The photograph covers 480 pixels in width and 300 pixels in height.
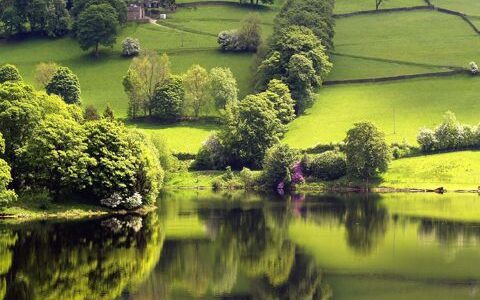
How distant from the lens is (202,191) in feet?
430

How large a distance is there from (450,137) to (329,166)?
19.8 metres

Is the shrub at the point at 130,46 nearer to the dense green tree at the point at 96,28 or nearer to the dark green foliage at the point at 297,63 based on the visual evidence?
the dense green tree at the point at 96,28

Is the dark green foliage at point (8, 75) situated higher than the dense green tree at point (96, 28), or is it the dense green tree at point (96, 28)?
the dense green tree at point (96, 28)

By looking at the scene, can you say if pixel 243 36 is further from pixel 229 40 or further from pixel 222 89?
pixel 222 89

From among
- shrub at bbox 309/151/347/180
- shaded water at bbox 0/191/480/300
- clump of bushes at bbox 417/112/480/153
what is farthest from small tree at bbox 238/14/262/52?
shaded water at bbox 0/191/480/300

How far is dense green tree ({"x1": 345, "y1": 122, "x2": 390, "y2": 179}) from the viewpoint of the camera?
416 feet

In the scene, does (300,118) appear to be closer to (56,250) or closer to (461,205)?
(461,205)

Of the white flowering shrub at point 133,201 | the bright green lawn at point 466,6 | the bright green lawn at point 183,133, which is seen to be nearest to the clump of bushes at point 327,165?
the bright green lawn at point 183,133

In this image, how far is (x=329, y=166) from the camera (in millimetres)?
131375

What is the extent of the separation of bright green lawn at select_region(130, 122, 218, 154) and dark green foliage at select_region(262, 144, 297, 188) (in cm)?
1824

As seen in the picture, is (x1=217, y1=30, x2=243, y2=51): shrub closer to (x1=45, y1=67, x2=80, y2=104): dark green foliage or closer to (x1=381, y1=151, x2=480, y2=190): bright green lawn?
(x1=45, y1=67, x2=80, y2=104): dark green foliage

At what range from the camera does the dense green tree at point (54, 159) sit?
320 feet

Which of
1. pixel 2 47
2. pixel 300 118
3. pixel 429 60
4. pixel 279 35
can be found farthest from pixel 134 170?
pixel 2 47

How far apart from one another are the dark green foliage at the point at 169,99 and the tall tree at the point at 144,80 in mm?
1726
